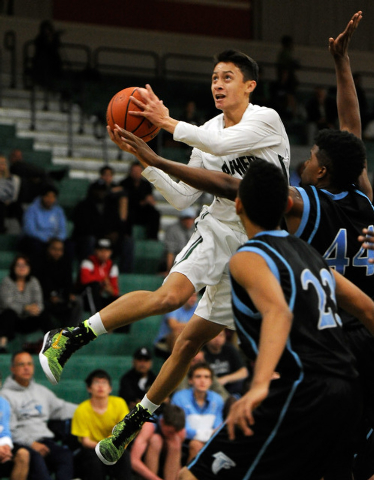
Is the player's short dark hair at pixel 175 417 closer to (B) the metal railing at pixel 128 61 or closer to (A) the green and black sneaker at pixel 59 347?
(A) the green and black sneaker at pixel 59 347

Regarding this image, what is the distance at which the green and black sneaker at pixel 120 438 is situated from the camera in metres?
5.39

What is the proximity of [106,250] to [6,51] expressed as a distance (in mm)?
7196

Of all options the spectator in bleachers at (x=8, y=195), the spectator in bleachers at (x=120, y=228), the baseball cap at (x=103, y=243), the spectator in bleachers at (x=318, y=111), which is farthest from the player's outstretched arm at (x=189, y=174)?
the spectator in bleachers at (x=318, y=111)

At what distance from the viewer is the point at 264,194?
12.9 feet

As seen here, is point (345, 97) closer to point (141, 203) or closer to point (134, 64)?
point (141, 203)

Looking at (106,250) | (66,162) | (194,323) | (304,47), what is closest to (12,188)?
(106,250)

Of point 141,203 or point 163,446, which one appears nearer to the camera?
point 163,446

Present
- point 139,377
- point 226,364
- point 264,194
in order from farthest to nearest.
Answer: point 226,364
point 139,377
point 264,194

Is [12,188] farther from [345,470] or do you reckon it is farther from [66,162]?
[345,470]

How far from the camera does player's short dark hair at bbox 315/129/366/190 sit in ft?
15.4

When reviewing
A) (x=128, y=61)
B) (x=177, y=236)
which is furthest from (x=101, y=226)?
(x=128, y=61)

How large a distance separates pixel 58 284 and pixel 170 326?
150 cm

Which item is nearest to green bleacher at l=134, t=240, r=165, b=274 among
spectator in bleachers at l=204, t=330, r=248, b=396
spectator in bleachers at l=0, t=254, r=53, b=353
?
spectator in bleachers at l=0, t=254, r=53, b=353

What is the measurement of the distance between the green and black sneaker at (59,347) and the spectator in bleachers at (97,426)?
340 centimetres
